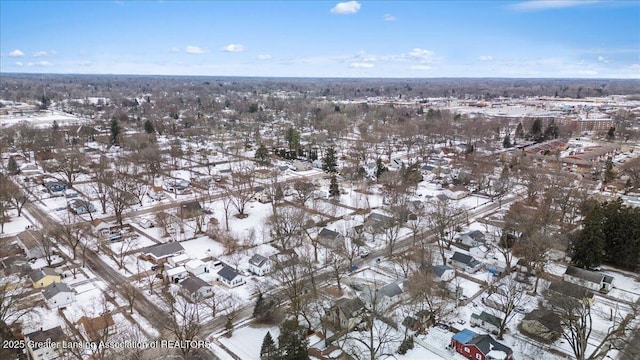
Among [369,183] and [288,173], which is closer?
[369,183]

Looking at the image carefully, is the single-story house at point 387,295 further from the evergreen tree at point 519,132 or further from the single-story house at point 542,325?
the evergreen tree at point 519,132

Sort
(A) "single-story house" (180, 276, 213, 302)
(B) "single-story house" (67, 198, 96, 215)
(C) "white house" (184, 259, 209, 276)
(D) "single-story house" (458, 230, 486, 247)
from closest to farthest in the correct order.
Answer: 1. (A) "single-story house" (180, 276, 213, 302)
2. (C) "white house" (184, 259, 209, 276)
3. (D) "single-story house" (458, 230, 486, 247)
4. (B) "single-story house" (67, 198, 96, 215)

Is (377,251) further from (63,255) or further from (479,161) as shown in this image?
(479,161)

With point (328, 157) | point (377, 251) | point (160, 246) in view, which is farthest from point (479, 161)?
point (160, 246)

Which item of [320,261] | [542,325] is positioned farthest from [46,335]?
[542,325]

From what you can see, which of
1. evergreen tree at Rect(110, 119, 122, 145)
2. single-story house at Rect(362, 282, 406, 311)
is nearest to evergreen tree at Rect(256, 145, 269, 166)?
evergreen tree at Rect(110, 119, 122, 145)

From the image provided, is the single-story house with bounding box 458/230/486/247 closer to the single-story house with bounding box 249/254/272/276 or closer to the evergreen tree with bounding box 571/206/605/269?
the evergreen tree with bounding box 571/206/605/269
